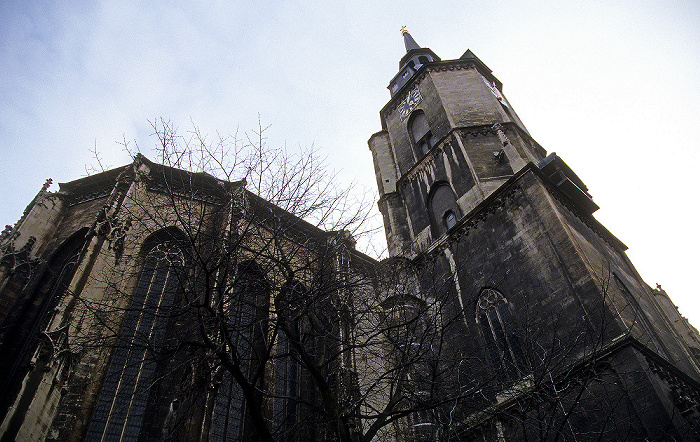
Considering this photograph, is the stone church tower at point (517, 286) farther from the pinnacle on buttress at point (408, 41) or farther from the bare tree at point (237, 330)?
the pinnacle on buttress at point (408, 41)

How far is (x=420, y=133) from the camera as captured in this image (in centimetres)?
1970

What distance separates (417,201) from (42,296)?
1233 centimetres

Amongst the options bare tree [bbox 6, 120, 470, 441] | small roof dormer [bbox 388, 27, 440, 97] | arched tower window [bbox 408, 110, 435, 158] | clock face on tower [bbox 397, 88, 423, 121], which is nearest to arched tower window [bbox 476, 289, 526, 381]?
bare tree [bbox 6, 120, 470, 441]

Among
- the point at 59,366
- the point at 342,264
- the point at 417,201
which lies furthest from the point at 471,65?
the point at 59,366

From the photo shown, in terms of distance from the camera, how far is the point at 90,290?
8680mm

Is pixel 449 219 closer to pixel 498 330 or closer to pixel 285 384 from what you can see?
pixel 498 330

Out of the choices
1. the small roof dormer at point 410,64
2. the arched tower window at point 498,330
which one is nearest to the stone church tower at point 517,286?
the arched tower window at point 498,330

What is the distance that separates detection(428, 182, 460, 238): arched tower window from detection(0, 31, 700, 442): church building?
3.2 inches

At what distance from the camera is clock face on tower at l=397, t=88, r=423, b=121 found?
20594 millimetres

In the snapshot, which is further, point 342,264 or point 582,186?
point 582,186

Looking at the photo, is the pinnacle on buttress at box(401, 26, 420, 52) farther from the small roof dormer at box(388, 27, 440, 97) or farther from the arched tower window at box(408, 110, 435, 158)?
the arched tower window at box(408, 110, 435, 158)

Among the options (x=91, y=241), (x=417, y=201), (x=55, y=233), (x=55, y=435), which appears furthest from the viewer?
(x=417, y=201)

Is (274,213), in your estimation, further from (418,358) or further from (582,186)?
(582,186)

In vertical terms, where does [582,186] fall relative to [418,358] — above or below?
above
